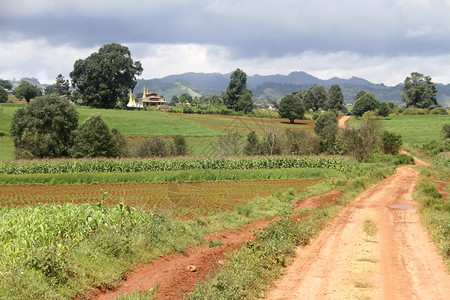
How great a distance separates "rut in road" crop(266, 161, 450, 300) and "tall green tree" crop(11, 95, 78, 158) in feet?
125

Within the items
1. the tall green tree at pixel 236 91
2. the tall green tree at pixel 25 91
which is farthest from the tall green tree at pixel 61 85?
the tall green tree at pixel 236 91

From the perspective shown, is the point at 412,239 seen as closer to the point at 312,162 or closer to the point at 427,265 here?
the point at 427,265

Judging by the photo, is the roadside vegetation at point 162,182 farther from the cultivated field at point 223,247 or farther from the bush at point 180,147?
the bush at point 180,147

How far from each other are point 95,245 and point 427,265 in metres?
8.70

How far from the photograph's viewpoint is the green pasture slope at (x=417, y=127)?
6675 cm

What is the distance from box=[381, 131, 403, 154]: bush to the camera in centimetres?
5225

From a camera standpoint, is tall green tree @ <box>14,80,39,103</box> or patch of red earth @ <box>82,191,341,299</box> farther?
tall green tree @ <box>14,80,39,103</box>

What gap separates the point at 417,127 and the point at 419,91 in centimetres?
3934

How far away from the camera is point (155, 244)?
38.5 feet

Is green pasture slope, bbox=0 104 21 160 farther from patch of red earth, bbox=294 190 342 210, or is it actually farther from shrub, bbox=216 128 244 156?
patch of red earth, bbox=294 190 342 210

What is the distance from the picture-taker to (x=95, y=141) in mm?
44438

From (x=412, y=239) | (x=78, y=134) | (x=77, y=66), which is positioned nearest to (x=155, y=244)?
(x=412, y=239)

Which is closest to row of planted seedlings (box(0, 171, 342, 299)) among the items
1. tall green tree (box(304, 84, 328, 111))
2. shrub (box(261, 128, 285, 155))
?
shrub (box(261, 128, 285, 155))

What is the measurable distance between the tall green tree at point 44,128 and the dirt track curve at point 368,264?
38189 mm
